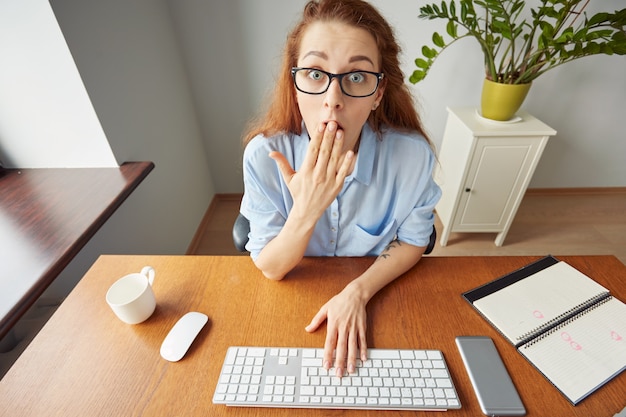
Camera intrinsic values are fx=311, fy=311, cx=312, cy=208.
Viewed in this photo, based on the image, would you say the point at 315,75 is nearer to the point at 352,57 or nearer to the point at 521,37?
the point at 352,57

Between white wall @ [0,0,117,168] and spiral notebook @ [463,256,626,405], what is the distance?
1340mm

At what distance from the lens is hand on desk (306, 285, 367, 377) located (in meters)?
0.60

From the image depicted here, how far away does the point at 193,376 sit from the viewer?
22.9 inches

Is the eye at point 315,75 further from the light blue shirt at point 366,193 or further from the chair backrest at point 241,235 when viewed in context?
the chair backrest at point 241,235

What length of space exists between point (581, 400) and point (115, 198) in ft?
4.27

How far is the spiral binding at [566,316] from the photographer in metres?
0.63

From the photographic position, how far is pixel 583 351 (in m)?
0.60

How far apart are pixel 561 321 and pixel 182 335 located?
0.79 metres

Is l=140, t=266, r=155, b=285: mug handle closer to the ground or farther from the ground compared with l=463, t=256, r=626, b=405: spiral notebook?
farther from the ground

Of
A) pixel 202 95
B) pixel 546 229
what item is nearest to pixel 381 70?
pixel 202 95

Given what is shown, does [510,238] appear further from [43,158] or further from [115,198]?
[43,158]

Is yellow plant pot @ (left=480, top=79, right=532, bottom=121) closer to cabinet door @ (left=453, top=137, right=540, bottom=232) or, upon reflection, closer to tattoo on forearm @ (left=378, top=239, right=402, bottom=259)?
cabinet door @ (left=453, top=137, right=540, bottom=232)

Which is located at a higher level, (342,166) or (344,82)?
(344,82)

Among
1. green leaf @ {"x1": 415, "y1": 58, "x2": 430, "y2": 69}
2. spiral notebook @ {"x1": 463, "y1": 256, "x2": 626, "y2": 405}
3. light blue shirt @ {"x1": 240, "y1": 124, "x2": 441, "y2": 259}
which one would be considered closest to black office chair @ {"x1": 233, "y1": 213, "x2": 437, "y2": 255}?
light blue shirt @ {"x1": 240, "y1": 124, "x2": 441, "y2": 259}
